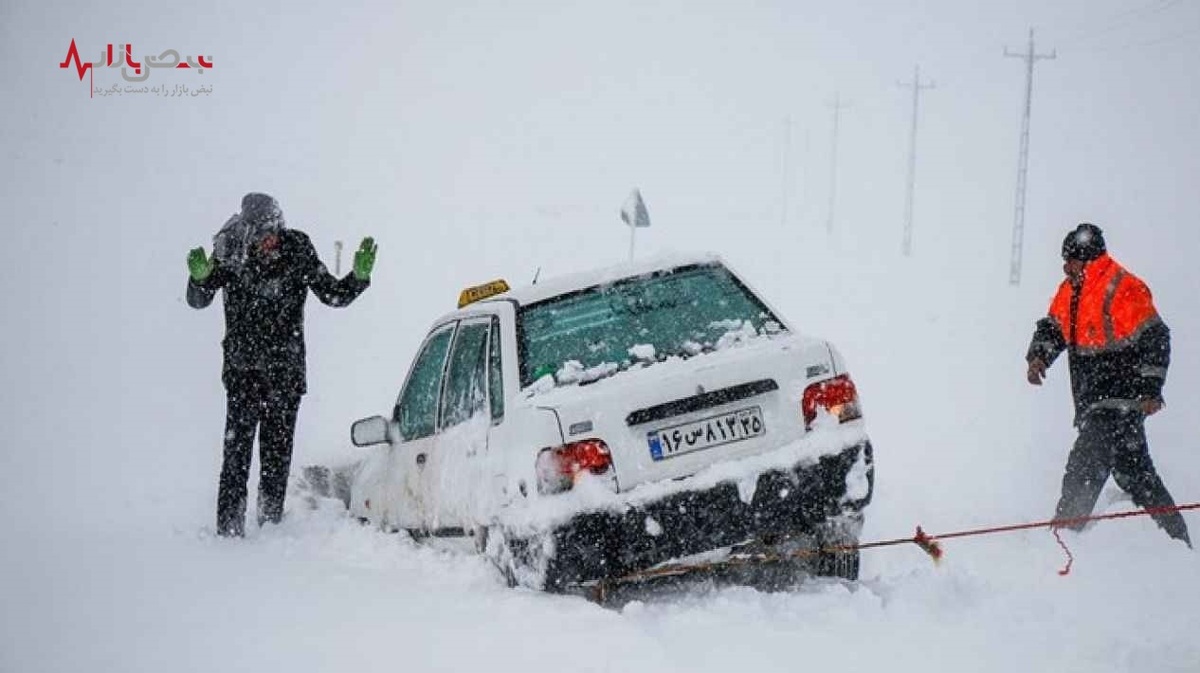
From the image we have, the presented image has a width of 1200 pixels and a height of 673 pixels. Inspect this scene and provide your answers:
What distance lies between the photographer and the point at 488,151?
273ft

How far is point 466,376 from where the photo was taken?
548cm

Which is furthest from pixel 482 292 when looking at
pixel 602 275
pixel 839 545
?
pixel 839 545

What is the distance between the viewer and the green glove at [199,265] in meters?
6.54

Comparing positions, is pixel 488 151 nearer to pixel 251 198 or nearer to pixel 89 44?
pixel 89 44

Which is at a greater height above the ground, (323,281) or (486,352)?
(323,281)

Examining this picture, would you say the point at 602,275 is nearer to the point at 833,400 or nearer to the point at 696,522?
the point at 833,400

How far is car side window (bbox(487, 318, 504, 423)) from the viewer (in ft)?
16.4

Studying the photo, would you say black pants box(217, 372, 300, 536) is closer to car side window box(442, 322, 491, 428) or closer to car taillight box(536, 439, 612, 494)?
car side window box(442, 322, 491, 428)

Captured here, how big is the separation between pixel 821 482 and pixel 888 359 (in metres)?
11.8

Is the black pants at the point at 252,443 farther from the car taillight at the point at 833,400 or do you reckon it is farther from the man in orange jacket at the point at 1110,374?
the man in orange jacket at the point at 1110,374

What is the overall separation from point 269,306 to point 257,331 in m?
0.17

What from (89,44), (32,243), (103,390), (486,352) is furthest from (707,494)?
(89,44)

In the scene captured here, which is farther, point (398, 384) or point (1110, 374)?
point (398, 384)

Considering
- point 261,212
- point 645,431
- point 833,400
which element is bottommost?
point 645,431
